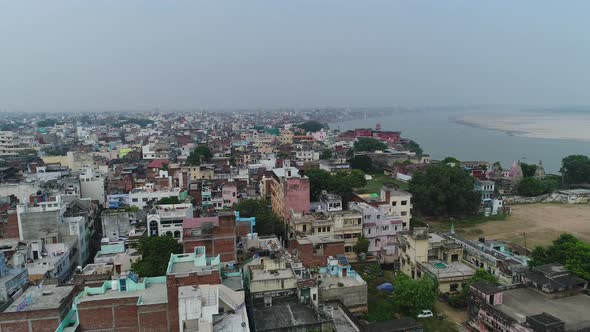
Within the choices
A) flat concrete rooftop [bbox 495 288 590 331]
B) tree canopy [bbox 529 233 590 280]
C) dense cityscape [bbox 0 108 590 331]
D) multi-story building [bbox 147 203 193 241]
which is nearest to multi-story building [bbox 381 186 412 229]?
dense cityscape [bbox 0 108 590 331]

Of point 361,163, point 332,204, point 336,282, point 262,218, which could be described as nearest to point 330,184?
point 332,204

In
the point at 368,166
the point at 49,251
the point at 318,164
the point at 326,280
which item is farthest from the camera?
the point at 368,166

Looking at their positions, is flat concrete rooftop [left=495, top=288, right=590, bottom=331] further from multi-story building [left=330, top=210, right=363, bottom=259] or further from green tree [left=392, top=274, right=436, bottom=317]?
multi-story building [left=330, top=210, right=363, bottom=259]

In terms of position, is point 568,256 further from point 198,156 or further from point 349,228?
point 198,156

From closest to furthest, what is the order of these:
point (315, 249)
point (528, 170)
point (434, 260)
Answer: point (315, 249) → point (434, 260) → point (528, 170)

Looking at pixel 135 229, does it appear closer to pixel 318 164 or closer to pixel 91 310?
pixel 91 310

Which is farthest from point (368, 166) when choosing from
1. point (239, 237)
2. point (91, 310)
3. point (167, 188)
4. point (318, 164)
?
point (91, 310)

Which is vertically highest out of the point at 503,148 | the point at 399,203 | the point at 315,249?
the point at 399,203
